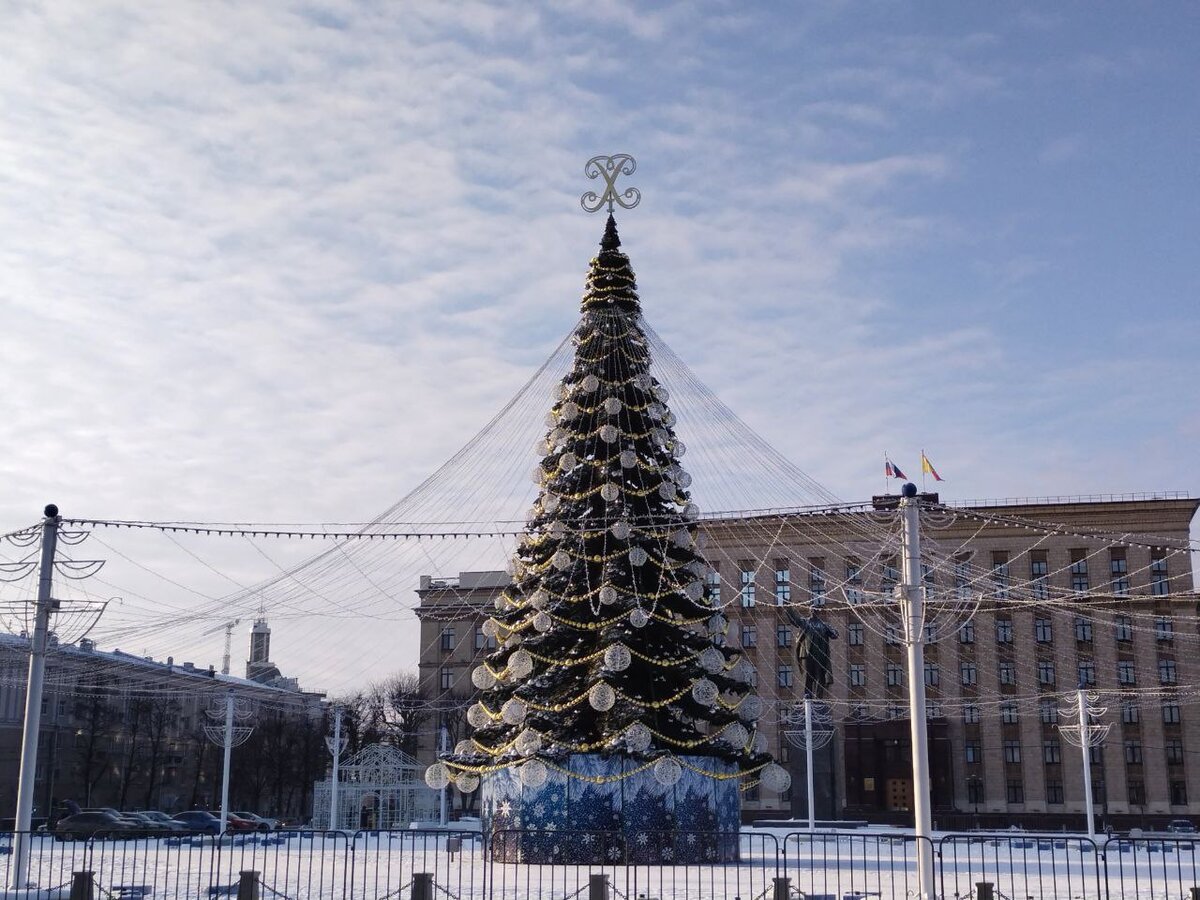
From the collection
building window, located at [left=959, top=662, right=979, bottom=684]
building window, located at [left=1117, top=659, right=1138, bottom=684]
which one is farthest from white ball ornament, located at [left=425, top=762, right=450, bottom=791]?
building window, located at [left=1117, top=659, right=1138, bottom=684]

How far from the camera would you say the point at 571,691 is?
2736 cm

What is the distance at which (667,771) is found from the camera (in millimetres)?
26141

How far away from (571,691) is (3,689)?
178ft

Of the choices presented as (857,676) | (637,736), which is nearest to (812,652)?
(857,676)

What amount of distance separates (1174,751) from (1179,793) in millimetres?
2297

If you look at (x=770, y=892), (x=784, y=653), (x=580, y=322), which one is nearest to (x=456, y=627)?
(x=784, y=653)

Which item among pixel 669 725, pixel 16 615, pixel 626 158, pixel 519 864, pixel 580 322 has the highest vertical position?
pixel 626 158

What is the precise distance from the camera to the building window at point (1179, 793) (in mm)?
68375

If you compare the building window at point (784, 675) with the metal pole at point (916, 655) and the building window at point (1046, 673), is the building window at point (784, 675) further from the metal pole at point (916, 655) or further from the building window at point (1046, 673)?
the metal pole at point (916, 655)

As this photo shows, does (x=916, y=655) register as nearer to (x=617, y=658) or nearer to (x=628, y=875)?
(x=628, y=875)

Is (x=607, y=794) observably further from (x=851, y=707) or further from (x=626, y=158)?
(x=851, y=707)

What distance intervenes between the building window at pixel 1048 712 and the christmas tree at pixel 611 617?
47240 millimetres

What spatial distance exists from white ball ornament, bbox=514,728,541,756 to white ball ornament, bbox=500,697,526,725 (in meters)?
0.45

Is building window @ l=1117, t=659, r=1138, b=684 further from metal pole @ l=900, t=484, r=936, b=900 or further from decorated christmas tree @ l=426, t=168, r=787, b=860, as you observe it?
metal pole @ l=900, t=484, r=936, b=900
